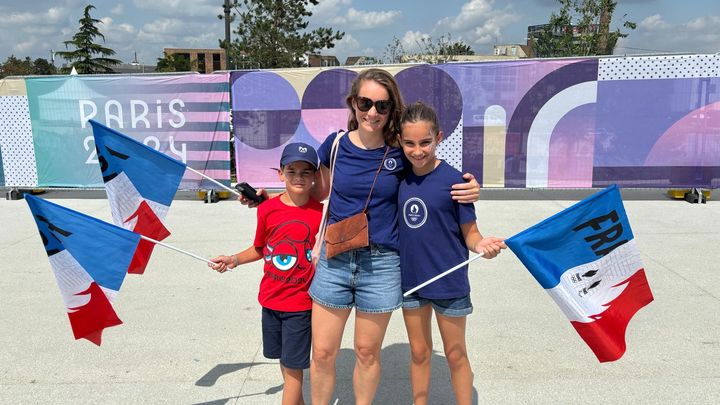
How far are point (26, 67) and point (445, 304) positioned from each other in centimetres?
6158

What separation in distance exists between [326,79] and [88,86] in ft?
14.1

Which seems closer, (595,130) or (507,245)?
(507,245)

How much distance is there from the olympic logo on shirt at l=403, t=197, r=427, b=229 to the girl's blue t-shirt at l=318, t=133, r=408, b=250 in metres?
0.05

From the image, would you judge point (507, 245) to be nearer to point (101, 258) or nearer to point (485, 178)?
point (101, 258)

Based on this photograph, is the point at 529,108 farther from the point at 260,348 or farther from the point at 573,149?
the point at 260,348

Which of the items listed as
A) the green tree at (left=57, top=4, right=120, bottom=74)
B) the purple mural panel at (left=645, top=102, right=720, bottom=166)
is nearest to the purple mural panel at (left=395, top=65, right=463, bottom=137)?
the purple mural panel at (left=645, top=102, right=720, bottom=166)

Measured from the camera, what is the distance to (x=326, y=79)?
885 centimetres

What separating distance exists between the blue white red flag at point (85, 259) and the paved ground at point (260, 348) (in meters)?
0.57

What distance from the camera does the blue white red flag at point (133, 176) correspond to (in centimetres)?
339

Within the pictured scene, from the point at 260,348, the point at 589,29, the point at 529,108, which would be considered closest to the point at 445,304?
the point at 260,348

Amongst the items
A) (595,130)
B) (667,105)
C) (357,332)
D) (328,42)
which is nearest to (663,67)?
(667,105)

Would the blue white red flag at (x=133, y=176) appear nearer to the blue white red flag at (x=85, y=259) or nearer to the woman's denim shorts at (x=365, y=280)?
the blue white red flag at (x=85, y=259)

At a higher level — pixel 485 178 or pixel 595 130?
pixel 595 130

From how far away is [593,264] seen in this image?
99.6 inches
